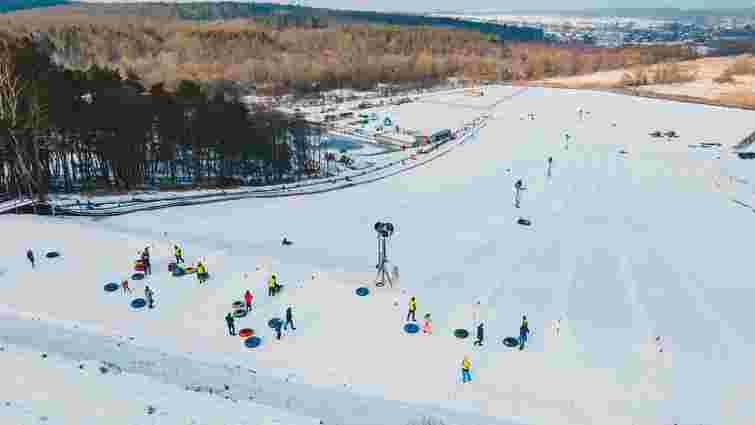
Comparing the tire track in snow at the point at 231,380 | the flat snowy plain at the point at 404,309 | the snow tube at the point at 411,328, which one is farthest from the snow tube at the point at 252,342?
the snow tube at the point at 411,328

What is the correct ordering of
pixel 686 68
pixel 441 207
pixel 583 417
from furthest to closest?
pixel 686 68 → pixel 441 207 → pixel 583 417

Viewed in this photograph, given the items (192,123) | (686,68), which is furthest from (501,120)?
(686,68)

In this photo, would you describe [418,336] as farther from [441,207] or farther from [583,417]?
[441,207]

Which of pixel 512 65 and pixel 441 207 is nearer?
pixel 441 207

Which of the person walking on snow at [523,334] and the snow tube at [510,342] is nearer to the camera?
the person walking on snow at [523,334]

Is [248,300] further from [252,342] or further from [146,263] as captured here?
[146,263]

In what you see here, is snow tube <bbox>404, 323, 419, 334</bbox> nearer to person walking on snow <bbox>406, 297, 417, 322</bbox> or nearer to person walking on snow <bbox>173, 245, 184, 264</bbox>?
person walking on snow <bbox>406, 297, 417, 322</bbox>

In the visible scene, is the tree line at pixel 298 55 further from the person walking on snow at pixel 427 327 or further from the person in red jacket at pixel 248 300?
the person walking on snow at pixel 427 327
